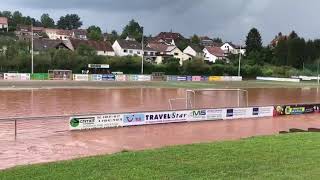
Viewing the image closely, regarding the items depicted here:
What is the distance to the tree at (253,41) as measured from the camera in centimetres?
15650

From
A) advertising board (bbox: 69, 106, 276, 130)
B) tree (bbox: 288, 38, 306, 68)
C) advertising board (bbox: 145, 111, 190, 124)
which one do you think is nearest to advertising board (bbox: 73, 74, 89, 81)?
advertising board (bbox: 69, 106, 276, 130)

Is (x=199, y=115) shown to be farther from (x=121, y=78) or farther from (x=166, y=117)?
(x=121, y=78)

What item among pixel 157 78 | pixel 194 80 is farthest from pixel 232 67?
pixel 157 78

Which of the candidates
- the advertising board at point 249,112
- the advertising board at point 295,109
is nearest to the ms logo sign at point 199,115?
the advertising board at point 249,112

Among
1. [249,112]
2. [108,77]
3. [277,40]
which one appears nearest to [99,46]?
[108,77]

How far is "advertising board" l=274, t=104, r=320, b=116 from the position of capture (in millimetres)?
39844

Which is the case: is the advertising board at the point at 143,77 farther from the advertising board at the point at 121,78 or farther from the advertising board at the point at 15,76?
the advertising board at the point at 15,76

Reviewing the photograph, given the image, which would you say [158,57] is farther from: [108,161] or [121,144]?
[108,161]

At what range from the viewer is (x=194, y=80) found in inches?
3979

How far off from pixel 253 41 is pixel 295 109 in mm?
118813

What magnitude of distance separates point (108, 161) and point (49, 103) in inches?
1366

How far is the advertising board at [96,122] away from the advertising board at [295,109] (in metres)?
15.4

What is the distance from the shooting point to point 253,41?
157 metres

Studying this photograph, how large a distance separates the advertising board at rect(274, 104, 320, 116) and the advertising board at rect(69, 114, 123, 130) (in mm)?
15374
